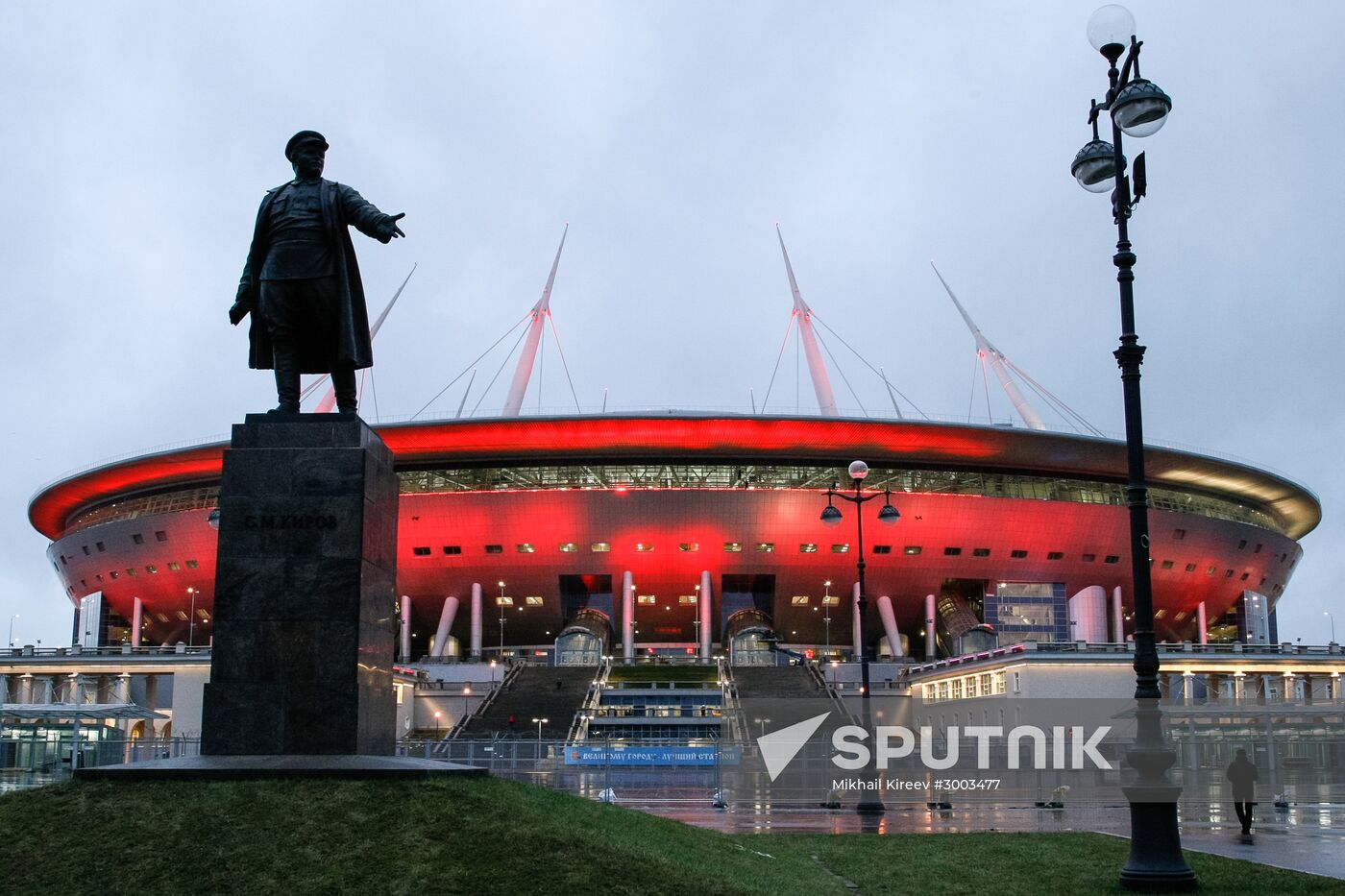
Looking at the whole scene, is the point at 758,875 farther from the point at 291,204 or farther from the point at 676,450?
the point at 676,450

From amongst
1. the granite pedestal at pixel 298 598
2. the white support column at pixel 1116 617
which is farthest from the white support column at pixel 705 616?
the granite pedestal at pixel 298 598

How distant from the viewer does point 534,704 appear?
59.5 meters

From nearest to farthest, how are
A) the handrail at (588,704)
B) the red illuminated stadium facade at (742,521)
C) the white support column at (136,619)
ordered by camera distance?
the handrail at (588,704) < the red illuminated stadium facade at (742,521) < the white support column at (136,619)

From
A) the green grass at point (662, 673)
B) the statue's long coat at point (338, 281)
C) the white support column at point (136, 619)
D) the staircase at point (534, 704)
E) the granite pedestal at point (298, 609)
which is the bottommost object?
the staircase at point (534, 704)

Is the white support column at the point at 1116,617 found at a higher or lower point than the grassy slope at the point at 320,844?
higher

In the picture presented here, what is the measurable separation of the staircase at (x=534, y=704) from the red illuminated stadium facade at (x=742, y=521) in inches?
440

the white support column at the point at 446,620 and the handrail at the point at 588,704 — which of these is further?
the white support column at the point at 446,620

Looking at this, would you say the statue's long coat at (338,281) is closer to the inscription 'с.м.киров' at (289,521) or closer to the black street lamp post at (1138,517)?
the inscription 'с.м.киров' at (289,521)

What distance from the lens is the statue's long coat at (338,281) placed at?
44.1 ft

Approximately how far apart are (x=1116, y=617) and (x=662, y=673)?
102ft

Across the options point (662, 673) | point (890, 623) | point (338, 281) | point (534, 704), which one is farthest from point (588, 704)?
point (338, 281)

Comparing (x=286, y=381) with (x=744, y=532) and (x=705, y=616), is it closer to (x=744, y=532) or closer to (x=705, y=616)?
(x=744, y=532)

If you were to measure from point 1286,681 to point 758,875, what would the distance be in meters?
52.3

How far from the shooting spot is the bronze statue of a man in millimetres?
13391
